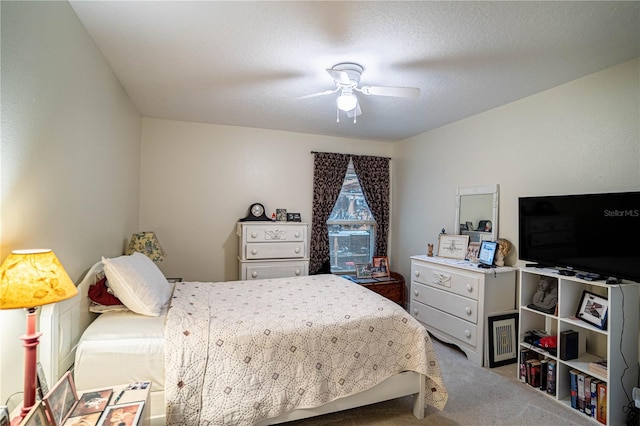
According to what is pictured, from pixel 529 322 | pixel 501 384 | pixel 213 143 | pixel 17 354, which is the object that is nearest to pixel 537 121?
pixel 529 322

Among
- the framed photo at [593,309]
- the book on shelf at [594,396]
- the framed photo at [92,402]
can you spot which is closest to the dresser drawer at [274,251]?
the framed photo at [92,402]

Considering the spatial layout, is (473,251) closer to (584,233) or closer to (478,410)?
(584,233)

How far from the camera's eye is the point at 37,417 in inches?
42.1

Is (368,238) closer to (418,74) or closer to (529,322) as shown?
(529,322)

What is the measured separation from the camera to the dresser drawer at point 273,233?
12.5 feet

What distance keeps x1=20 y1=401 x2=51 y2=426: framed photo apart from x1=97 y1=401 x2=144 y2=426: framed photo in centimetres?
19

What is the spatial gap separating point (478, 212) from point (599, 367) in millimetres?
1717

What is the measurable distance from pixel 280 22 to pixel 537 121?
98.3 inches

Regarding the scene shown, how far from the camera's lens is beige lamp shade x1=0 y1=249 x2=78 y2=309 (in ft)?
3.46

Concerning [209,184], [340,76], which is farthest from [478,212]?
[209,184]

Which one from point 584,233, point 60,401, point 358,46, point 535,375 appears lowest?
point 535,375

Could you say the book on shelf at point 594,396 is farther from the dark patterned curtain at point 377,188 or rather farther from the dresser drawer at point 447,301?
the dark patterned curtain at point 377,188

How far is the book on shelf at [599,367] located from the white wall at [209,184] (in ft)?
11.1

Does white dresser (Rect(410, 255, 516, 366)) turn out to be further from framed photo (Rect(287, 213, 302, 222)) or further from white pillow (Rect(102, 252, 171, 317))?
white pillow (Rect(102, 252, 171, 317))
